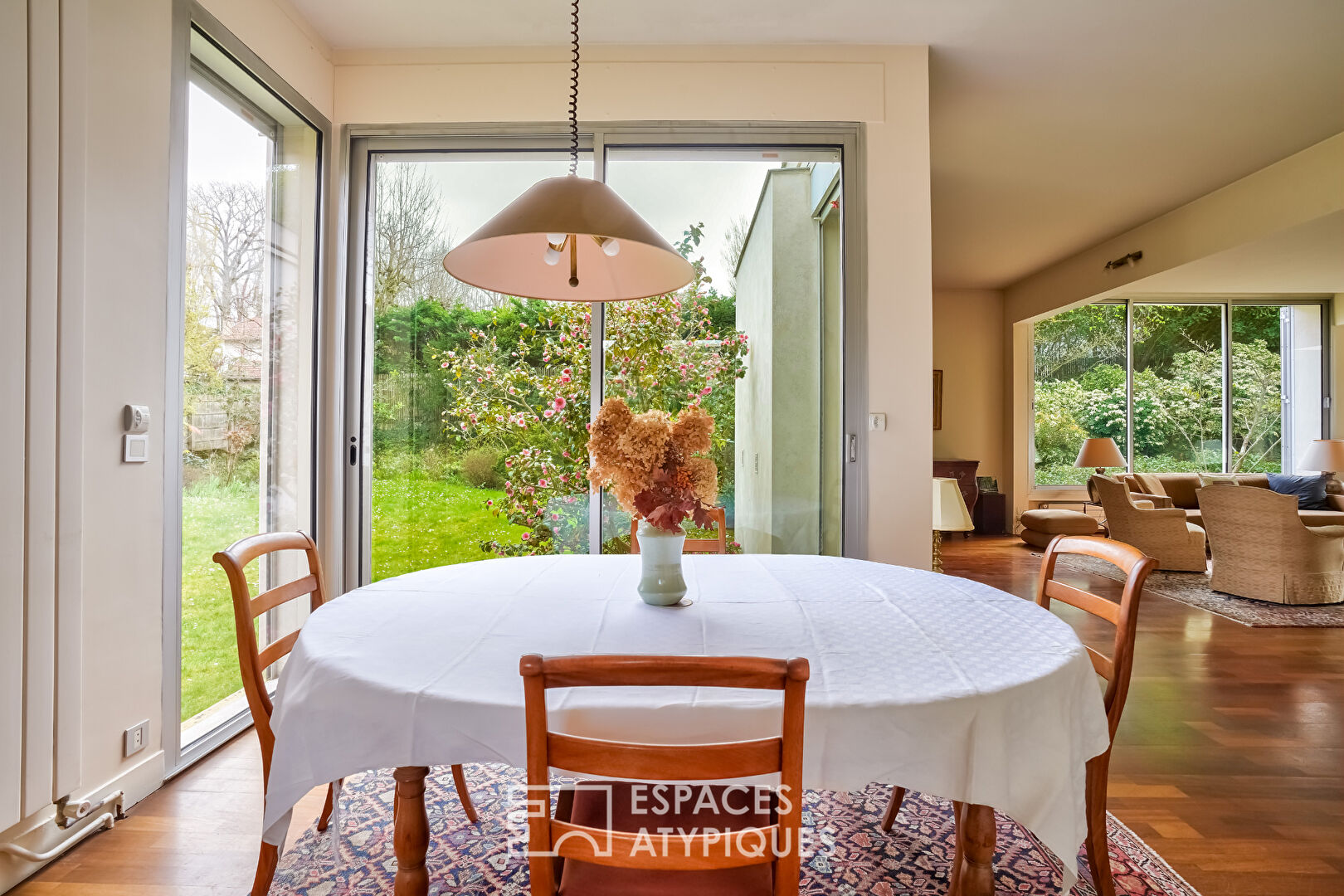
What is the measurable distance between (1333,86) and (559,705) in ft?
15.7

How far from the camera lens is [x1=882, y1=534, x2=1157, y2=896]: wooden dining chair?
1.38m

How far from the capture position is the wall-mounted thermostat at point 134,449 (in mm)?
2012

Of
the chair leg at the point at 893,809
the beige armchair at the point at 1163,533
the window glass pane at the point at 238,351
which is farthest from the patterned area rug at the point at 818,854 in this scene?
the beige armchair at the point at 1163,533

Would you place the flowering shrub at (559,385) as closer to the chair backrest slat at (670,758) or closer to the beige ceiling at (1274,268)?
the chair backrest slat at (670,758)

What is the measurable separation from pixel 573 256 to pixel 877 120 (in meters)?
2.10

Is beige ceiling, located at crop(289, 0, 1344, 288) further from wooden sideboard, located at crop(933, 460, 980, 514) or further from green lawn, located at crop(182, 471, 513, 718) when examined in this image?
wooden sideboard, located at crop(933, 460, 980, 514)

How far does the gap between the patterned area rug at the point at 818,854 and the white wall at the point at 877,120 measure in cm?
128

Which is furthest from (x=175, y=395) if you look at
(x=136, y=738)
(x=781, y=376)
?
(x=781, y=376)

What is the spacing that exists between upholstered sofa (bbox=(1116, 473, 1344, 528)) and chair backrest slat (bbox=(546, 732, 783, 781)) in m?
6.81

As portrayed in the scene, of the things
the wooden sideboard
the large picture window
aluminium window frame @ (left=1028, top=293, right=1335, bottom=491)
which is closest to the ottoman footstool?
the wooden sideboard

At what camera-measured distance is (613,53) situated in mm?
3094

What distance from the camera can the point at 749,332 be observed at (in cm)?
329

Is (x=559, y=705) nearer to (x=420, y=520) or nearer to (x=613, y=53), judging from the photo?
(x=420, y=520)

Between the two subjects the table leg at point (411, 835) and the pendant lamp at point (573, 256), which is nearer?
the table leg at point (411, 835)
